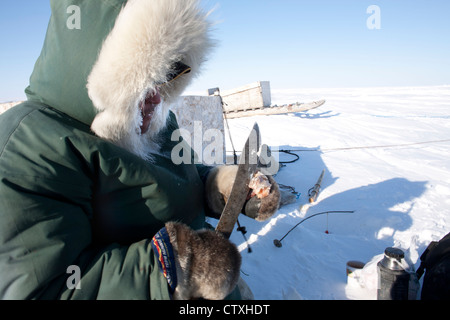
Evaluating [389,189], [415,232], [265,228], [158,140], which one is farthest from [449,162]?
[158,140]

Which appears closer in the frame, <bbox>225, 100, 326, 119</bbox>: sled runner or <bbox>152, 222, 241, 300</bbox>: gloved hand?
<bbox>152, 222, 241, 300</bbox>: gloved hand

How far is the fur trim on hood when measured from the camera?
39.9 inches

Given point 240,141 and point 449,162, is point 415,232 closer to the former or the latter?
point 449,162

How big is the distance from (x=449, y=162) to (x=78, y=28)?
7.48 m

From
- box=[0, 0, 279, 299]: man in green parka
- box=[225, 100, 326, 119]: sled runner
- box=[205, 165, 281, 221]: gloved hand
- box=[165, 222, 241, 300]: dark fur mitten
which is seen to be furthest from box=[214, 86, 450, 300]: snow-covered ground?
box=[225, 100, 326, 119]: sled runner

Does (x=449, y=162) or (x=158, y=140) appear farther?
(x=449, y=162)

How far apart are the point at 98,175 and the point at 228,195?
816 mm

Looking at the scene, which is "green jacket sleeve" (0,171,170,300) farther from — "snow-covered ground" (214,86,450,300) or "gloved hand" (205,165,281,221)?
"snow-covered ground" (214,86,450,300)

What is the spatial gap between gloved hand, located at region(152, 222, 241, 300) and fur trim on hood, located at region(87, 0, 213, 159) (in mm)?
479

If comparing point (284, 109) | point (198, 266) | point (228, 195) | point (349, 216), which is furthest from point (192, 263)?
point (284, 109)

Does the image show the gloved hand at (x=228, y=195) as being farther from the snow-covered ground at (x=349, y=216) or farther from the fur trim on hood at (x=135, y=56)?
the snow-covered ground at (x=349, y=216)

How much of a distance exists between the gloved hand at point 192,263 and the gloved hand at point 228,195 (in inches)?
20.4

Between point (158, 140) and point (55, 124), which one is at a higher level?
point (55, 124)

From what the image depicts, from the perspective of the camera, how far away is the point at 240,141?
28.5 ft
